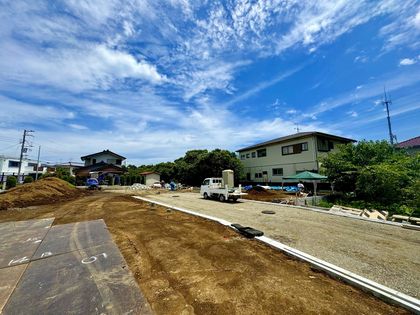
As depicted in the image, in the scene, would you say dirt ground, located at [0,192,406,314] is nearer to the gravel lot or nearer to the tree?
the gravel lot

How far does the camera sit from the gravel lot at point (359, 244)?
4223mm

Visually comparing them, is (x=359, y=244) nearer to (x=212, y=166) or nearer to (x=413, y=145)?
(x=212, y=166)

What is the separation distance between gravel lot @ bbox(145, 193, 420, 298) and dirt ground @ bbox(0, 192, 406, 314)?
3.15ft

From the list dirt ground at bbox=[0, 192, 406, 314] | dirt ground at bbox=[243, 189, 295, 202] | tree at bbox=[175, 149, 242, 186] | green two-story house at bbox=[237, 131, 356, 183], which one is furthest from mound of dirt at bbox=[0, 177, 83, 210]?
green two-story house at bbox=[237, 131, 356, 183]

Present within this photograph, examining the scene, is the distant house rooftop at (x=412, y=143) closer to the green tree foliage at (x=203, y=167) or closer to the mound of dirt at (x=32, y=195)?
the green tree foliage at (x=203, y=167)

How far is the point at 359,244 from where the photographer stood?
605 centimetres

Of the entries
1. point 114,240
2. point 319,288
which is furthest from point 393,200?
point 114,240

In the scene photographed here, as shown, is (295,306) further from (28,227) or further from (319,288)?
(28,227)

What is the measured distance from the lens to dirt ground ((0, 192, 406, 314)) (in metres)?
3.14

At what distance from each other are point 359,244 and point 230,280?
4.69 m

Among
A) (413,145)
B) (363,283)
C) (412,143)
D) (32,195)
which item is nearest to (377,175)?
(363,283)

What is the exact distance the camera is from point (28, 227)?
8234mm

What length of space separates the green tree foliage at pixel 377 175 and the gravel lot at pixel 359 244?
487 cm

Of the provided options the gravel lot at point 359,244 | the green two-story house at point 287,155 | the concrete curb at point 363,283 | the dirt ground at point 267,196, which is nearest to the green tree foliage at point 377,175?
the dirt ground at point 267,196
